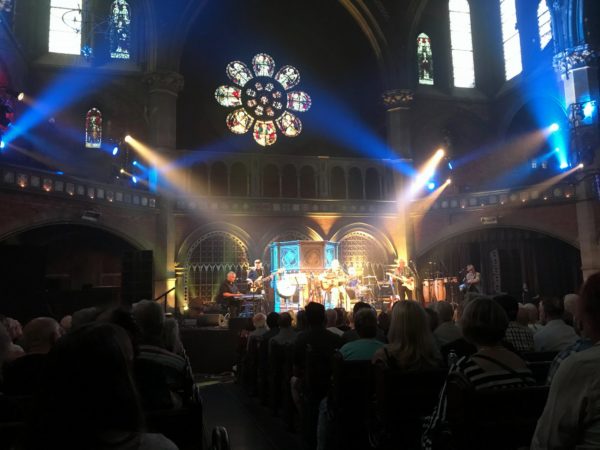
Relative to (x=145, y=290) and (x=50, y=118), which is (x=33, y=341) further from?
(x=50, y=118)

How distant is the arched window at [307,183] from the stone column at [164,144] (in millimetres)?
5538

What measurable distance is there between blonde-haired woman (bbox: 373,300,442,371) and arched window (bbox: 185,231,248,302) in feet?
52.2

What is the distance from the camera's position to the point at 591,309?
2.15m

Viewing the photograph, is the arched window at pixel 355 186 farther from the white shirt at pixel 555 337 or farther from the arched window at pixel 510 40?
the white shirt at pixel 555 337

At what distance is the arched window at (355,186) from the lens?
74.1 feet

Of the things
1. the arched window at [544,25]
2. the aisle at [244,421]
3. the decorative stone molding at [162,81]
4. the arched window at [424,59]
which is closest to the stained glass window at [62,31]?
the decorative stone molding at [162,81]

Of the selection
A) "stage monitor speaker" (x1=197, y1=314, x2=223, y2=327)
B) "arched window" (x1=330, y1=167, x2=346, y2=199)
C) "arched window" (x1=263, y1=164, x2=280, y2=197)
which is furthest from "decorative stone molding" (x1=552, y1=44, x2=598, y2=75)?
"stage monitor speaker" (x1=197, y1=314, x2=223, y2=327)

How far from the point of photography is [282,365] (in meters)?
7.39

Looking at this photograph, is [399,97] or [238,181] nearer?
[238,181]

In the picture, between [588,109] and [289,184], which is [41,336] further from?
[289,184]

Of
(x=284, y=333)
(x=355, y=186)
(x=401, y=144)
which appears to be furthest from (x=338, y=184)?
(x=284, y=333)

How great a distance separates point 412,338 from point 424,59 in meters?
22.3

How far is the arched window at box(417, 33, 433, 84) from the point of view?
78.5 feet

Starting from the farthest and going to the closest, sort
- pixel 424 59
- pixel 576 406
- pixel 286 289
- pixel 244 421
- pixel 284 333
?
pixel 424 59, pixel 286 289, pixel 284 333, pixel 244 421, pixel 576 406
